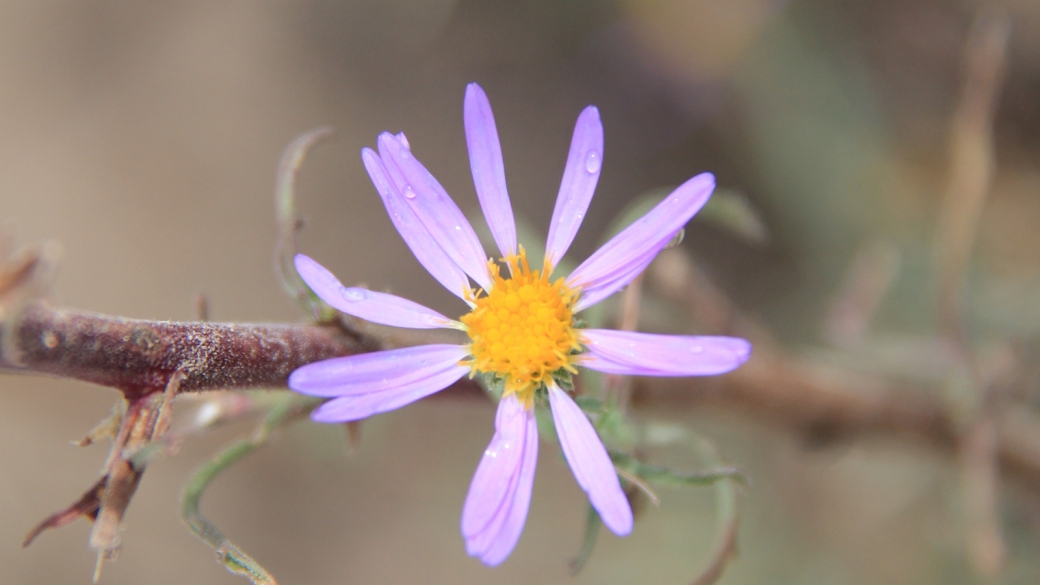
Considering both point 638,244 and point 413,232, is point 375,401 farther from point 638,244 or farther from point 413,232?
point 638,244

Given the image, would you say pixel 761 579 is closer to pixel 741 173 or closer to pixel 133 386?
pixel 741 173

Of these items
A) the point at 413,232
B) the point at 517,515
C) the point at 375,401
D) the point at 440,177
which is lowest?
the point at 517,515

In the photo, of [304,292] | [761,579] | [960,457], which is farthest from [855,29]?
[304,292]

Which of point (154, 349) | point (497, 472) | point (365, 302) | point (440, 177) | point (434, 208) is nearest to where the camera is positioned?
point (154, 349)

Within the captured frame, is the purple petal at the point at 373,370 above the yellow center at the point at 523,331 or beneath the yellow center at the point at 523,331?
beneath

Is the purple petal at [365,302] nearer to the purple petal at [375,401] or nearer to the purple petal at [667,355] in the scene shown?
the purple petal at [375,401]

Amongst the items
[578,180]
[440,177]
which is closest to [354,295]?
[578,180]

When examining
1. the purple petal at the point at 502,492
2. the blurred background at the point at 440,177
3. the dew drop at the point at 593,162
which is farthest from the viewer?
the blurred background at the point at 440,177

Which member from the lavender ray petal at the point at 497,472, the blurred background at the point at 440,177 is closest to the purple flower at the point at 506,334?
the lavender ray petal at the point at 497,472
